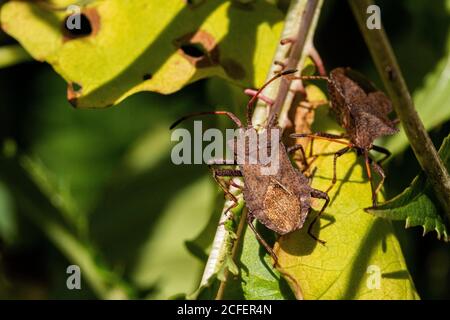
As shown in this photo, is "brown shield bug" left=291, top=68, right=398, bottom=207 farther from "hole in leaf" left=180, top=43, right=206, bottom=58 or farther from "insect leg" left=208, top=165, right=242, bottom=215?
"hole in leaf" left=180, top=43, right=206, bottom=58

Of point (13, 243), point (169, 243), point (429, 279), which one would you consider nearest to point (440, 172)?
point (429, 279)

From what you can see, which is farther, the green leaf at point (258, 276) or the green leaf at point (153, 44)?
the green leaf at point (153, 44)

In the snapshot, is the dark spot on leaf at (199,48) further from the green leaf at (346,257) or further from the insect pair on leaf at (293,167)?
the green leaf at (346,257)

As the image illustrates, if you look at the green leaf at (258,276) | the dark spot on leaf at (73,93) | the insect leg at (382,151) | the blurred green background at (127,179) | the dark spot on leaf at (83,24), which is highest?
the dark spot on leaf at (83,24)

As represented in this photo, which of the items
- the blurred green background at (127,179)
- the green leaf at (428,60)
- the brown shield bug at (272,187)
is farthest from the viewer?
the blurred green background at (127,179)

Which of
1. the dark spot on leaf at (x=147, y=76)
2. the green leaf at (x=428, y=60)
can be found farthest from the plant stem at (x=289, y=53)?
the green leaf at (x=428, y=60)

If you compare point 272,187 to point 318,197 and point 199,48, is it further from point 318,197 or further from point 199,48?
point 199,48

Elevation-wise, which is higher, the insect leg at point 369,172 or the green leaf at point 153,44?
the green leaf at point 153,44
